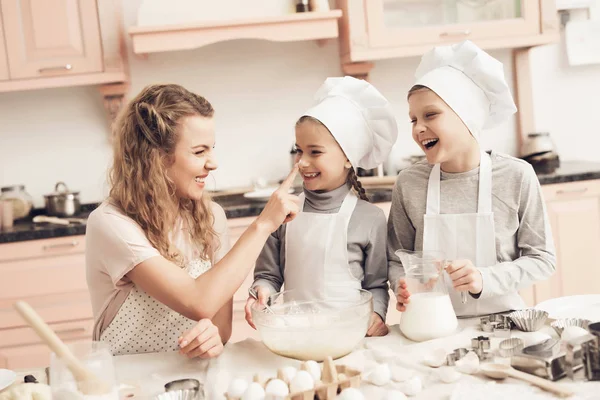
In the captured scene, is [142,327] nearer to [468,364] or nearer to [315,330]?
[315,330]

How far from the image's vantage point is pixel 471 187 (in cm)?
155

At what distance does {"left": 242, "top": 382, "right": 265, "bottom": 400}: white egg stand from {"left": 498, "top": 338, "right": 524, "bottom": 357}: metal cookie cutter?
432mm

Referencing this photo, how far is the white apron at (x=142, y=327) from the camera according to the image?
145 cm

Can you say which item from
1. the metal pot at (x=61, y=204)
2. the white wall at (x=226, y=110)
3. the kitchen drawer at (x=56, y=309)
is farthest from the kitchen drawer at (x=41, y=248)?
the white wall at (x=226, y=110)

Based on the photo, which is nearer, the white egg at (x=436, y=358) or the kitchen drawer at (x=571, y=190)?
the white egg at (x=436, y=358)

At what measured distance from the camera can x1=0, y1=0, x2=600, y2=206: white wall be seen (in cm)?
318

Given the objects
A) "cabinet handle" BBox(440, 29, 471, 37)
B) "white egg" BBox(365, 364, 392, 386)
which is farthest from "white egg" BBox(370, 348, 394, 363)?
"cabinet handle" BBox(440, 29, 471, 37)

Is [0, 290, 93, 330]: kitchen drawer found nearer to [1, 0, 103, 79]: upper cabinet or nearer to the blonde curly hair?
[1, 0, 103, 79]: upper cabinet

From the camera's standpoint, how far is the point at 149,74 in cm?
320

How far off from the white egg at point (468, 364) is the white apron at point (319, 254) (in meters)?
0.46

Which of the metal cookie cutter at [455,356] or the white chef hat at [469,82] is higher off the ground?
the white chef hat at [469,82]

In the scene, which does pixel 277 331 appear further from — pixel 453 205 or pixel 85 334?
pixel 85 334

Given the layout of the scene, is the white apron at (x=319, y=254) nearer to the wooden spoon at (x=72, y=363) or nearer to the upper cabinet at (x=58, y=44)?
the wooden spoon at (x=72, y=363)

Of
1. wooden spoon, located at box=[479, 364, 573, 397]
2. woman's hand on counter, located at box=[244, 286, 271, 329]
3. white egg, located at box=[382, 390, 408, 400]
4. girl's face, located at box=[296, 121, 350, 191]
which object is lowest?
wooden spoon, located at box=[479, 364, 573, 397]
